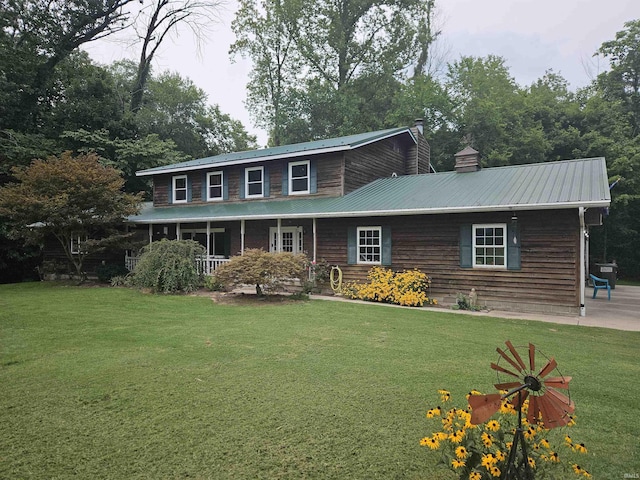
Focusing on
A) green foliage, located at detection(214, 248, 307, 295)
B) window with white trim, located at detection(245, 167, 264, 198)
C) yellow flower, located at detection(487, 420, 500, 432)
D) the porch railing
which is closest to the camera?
yellow flower, located at detection(487, 420, 500, 432)

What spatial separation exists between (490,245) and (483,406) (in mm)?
10211

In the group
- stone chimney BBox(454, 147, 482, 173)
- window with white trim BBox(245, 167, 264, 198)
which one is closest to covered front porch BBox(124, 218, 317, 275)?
window with white trim BBox(245, 167, 264, 198)

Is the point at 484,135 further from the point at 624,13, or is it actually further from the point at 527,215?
the point at 527,215

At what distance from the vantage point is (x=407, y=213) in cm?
1188

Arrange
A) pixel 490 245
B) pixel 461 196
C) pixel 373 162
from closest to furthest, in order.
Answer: pixel 490 245 → pixel 461 196 → pixel 373 162

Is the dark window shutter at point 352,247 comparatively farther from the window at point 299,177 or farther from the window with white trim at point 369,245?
the window at point 299,177

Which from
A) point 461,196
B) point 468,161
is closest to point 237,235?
point 461,196

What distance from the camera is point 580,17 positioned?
25844 mm

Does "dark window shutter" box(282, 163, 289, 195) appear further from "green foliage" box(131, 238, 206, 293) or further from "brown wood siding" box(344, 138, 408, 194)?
"green foliage" box(131, 238, 206, 293)

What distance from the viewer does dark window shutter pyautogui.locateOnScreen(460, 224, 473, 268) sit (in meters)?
11.4

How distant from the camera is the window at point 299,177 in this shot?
1664cm

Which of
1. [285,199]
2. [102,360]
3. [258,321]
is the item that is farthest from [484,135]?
[102,360]

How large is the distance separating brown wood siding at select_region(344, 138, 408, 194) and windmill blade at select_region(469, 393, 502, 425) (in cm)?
1401

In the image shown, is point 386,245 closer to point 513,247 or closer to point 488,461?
point 513,247
